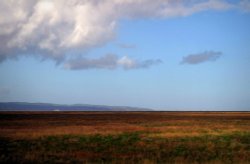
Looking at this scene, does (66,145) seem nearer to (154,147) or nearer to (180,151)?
(154,147)

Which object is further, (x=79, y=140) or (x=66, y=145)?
(x=79, y=140)

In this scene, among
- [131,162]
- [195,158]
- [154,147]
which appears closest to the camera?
[131,162]

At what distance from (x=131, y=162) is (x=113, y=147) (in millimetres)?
8617

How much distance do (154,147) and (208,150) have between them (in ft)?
13.5

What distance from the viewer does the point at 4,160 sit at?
20688 mm

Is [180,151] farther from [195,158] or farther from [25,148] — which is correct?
[25,148]

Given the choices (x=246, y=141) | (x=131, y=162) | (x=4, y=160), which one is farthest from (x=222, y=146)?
(x=4, y=160)

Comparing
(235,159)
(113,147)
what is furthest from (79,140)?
(235,159)

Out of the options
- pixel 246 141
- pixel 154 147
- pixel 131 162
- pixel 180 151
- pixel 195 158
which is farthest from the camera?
pixel 246 141

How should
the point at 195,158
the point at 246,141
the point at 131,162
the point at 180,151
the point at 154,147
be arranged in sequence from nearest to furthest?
the point at 131,162
the point at 195,158
the point at 180,151
the point at 154,147
the point at 246,141

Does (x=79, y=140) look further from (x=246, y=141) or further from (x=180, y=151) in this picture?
(x=246, y=141)

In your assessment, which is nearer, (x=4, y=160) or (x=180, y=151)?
(x=4, y=160)

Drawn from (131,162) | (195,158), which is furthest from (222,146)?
(131,162)

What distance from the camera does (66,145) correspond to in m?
30.2
